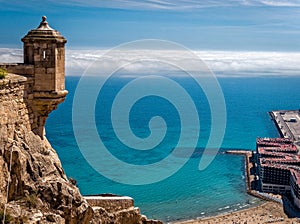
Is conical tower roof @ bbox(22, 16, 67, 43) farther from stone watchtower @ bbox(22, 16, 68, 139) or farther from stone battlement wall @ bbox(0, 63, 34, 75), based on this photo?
stone battlement wall @ bbox(0, 63, 34, 75)

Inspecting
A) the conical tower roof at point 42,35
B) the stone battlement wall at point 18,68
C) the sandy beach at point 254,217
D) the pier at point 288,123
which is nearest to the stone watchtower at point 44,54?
the conical tower roof at point 42,35

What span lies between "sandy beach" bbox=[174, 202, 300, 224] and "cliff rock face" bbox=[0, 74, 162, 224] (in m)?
35.7

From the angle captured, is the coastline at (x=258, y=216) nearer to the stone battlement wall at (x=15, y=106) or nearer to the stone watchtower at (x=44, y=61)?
the stone watchtower at (x=44, y=61)

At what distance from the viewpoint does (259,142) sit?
74.7 m

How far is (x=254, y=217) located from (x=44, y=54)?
39.5 metres

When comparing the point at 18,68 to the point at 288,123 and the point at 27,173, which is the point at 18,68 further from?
the point at 288,123

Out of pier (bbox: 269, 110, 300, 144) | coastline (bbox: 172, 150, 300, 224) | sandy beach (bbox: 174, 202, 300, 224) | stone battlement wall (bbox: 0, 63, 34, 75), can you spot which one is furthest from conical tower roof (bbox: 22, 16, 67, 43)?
pier (bbox: 269, 110, 300, 144)

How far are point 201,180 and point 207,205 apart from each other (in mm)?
10580

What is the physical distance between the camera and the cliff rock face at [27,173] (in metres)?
9.33

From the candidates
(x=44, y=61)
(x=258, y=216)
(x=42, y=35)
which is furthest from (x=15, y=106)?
(x=258, y=216)

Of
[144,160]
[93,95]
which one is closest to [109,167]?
[144,160]

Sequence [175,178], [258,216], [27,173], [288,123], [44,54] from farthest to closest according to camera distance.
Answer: [288,123], [175,178], [258,216], [44,54], [27,173]

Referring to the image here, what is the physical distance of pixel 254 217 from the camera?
4628 centimetres

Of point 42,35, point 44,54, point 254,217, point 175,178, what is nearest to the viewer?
point 42,35
